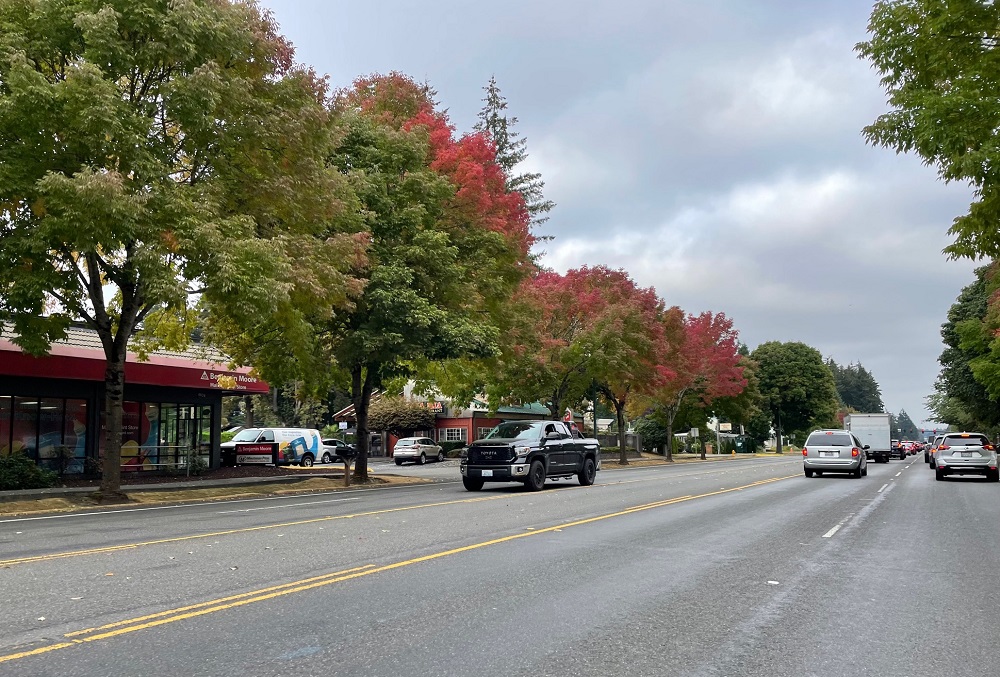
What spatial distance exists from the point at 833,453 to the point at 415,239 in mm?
16496

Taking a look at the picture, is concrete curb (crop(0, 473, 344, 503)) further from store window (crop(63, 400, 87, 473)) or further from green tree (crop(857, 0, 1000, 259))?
green tree (crop(857, 0, 1000, 259))

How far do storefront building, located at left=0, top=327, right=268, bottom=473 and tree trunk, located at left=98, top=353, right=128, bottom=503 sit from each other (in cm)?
497

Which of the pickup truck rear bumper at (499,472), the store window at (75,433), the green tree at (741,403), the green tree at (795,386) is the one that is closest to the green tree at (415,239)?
the pickup truck rear bumper at (499,472)

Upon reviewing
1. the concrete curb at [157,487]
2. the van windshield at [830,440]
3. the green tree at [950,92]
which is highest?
the green tree at [950,92]

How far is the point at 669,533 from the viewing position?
12156 mm

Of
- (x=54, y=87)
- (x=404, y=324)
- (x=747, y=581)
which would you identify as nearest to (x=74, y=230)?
(x=54, y=87)

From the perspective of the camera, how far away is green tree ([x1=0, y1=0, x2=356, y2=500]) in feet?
52.2

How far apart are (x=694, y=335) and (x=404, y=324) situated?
33594mm

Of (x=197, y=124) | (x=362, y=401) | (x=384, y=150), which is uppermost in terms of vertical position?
(x=384, y=150)

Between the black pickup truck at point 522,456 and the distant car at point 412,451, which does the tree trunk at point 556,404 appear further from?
the black pickup truck at point 522,456

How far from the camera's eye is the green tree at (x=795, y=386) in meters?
91.1

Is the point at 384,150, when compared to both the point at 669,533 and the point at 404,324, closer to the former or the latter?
the point at 404,324

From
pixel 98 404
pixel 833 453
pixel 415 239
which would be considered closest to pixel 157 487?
pixel 98 404

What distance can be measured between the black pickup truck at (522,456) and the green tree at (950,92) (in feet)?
36.1
